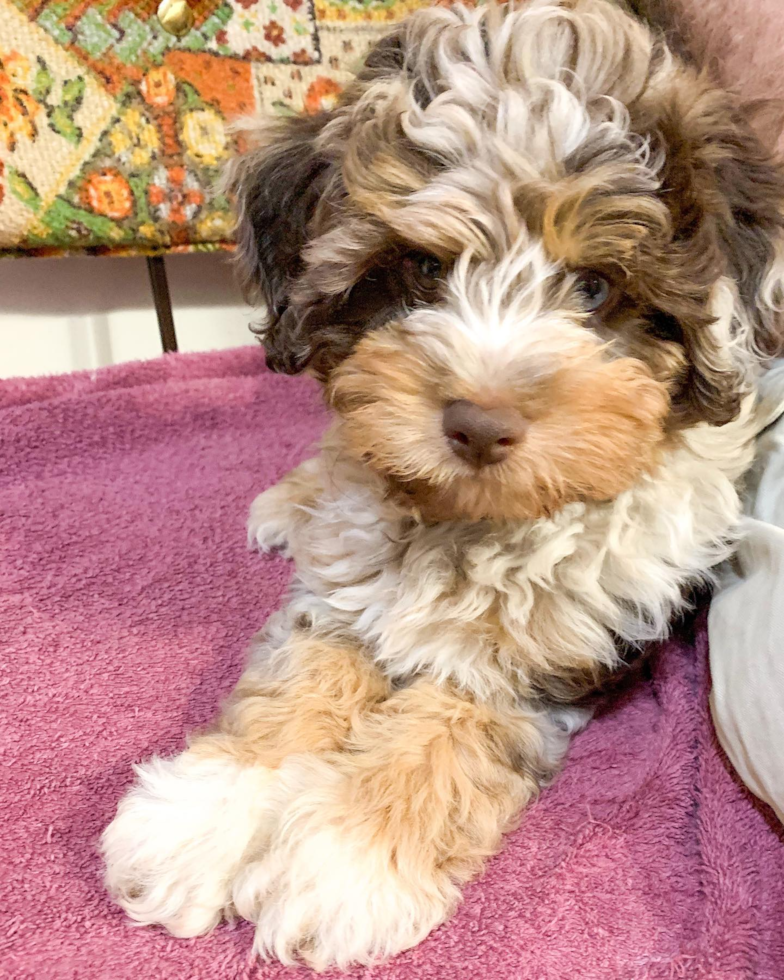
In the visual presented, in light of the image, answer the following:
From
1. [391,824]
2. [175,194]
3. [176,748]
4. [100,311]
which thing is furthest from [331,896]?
[100,311]

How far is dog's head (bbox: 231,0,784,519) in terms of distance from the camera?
1.11 m

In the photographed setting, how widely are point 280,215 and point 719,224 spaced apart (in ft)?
2.17

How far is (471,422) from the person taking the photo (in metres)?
1.06

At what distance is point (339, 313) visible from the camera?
1.35 metres

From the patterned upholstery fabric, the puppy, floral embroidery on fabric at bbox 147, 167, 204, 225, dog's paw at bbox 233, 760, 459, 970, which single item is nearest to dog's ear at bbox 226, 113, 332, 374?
the puppy

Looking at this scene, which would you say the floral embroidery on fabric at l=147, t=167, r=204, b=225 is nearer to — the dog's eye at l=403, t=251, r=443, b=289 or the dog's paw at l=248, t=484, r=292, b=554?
the dog's paw at l=248, t=484, r=292, b=554

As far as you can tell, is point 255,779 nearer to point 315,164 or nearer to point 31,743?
point 31,743

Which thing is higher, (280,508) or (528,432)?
(528,432)

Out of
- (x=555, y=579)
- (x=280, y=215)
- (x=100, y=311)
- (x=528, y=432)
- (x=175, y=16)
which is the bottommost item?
(x=100, y=311)

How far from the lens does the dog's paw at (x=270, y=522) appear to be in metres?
1.98

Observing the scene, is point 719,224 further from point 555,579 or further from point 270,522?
point 270,522

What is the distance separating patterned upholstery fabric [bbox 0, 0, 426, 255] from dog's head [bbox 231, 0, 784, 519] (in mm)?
1096

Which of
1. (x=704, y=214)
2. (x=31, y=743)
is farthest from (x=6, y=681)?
(x=704, y=214)

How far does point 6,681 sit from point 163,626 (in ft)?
0.98
